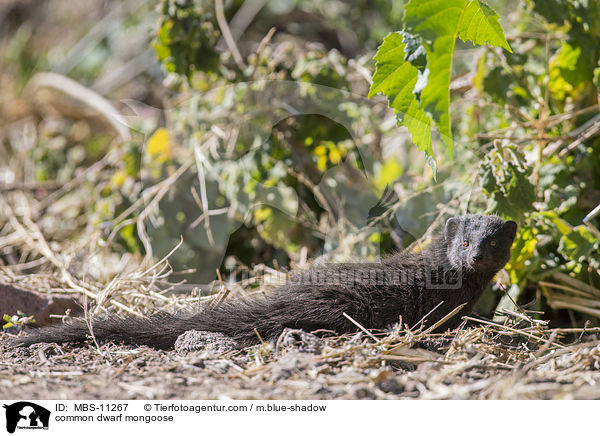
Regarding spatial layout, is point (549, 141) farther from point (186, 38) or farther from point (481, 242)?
point (186, 38)

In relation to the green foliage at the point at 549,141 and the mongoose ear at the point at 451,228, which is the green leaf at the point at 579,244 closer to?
the green foliage at the point at 549,141

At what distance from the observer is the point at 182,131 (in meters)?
4.55

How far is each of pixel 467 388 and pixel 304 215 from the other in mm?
2303

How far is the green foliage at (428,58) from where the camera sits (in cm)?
237

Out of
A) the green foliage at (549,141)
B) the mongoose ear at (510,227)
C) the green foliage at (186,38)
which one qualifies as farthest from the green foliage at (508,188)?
the green foliage at (186,38)

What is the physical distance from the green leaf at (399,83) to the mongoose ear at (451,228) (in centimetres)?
49

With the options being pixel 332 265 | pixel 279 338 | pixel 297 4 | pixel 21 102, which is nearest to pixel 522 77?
pixel 332 265

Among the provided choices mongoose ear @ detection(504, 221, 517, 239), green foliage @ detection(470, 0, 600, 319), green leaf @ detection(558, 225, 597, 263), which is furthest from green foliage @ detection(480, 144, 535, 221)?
A: green leaf @ detection(558, 225, 597, 263)

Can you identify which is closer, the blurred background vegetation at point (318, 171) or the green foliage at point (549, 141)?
the green foliage at point (549, 141)

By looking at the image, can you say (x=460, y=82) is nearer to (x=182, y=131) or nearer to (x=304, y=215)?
(x=304, y=215)

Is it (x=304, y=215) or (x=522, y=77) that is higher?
(x=522, y=77)

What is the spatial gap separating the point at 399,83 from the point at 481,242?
2.68ft

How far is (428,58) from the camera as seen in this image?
2.36 m

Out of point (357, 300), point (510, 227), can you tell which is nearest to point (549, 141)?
point (510, 227)
